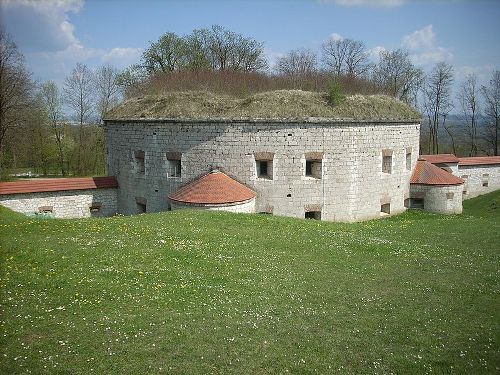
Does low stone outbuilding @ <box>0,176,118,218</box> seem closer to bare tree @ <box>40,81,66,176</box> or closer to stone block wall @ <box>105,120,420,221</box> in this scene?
stone block wall @ <box>105,120,420,221</box>

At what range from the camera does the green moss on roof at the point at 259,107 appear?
20.0m

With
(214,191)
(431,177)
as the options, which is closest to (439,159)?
(431,177)

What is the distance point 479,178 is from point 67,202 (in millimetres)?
30107

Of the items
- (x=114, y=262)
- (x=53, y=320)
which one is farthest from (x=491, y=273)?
(x=53, y=320)

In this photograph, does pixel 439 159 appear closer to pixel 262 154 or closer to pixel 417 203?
pixel 417 203

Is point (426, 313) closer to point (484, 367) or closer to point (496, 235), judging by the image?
point (484, 367)

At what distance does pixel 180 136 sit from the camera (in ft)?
66.4

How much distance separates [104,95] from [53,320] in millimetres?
45200

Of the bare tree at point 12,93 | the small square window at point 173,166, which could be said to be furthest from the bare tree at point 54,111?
the small square window at point 173,166

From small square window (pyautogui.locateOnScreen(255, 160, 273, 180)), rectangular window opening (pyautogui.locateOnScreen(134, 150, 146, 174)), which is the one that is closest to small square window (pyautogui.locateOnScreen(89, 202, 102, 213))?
rectangular window opening (pyautogui.locateOnScreen(134, 150, 146, 174))

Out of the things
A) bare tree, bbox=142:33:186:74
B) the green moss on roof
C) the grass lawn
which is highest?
bare tree, bbox=142:33:186:74

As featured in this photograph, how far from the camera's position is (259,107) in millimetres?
20188

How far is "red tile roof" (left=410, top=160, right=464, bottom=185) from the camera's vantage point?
23.7 meters

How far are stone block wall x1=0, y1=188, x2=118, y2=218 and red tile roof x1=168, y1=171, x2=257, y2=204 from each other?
228 inches
